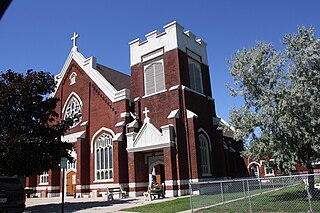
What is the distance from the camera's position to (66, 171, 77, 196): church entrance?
28.5 meters

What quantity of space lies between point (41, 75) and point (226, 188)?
1534 cm

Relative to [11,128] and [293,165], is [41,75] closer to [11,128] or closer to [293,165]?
[11,128]

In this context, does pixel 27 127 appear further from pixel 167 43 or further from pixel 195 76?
pixel 195 76

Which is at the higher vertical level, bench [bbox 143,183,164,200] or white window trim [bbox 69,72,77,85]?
white window trim [bbox 69,72,77,85]

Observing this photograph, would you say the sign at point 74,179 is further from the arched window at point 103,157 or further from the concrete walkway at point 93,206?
the concrete walkway at point 93,206

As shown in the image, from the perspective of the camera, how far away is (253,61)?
597 inches

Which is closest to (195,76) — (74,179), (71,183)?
(74,179)

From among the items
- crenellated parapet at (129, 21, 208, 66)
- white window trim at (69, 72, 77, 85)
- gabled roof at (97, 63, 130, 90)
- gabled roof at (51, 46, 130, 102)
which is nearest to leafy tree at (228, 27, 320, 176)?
crenellated parapet at (129, 21, 208, 66)

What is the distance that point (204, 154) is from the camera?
980 inches

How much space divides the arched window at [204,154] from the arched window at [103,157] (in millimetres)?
7822

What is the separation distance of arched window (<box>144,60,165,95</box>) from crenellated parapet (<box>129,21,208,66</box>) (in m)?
0.98

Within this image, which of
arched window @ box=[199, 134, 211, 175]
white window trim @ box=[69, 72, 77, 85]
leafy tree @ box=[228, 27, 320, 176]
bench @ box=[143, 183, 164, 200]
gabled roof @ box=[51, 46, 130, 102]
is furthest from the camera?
white window trim @ box=[69, 72, 77, 85]

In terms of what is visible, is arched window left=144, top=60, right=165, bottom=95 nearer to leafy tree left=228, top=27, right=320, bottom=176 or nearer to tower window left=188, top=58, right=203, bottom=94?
tower window left=188, top=58, right=203, bottom=94

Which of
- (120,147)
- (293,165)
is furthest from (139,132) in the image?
(293,165)
